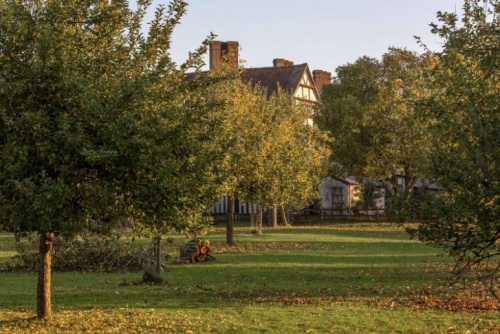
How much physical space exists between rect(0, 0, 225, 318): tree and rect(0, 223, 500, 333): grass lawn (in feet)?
8.82

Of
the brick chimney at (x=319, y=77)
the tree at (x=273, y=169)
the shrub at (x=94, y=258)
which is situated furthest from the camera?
the brick chimney at (x=319, y=77)

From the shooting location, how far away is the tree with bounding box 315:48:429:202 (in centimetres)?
4834

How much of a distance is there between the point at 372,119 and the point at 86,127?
4200 centimetres

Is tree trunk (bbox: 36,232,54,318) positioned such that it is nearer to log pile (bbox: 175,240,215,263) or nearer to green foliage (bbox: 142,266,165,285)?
green foliage (bbox: 142,266,165,285)

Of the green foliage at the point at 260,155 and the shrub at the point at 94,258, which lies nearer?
the shrub at the point at 94,258

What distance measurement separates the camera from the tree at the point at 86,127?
10.0 metres

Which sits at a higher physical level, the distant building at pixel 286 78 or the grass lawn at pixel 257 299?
the distant building at pixel 286 78

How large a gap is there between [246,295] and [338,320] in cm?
395

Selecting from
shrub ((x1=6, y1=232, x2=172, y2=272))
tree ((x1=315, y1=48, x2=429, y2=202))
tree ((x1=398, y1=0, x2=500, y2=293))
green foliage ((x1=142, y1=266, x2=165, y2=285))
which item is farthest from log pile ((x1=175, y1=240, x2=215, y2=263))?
tree ((x1=315, y1=48, x2=429, y2=202))

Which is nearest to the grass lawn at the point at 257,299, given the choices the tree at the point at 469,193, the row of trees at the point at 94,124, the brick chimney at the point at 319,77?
the row of trees at the point at 94,124

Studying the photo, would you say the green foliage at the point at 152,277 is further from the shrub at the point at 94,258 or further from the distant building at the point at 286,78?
the distant building at the point at 286,78

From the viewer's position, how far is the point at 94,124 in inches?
399

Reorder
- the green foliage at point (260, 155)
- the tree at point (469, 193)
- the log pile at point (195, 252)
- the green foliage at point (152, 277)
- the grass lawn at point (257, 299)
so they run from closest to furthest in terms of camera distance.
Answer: the tree at point (469, 193) → the grass lawn at point (257, 299) → the green foliage at point (152, 277) → the log pile at point (195, 252) → the green foliage at point (260, 155)

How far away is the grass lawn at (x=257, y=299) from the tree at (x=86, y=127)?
2.69 m
